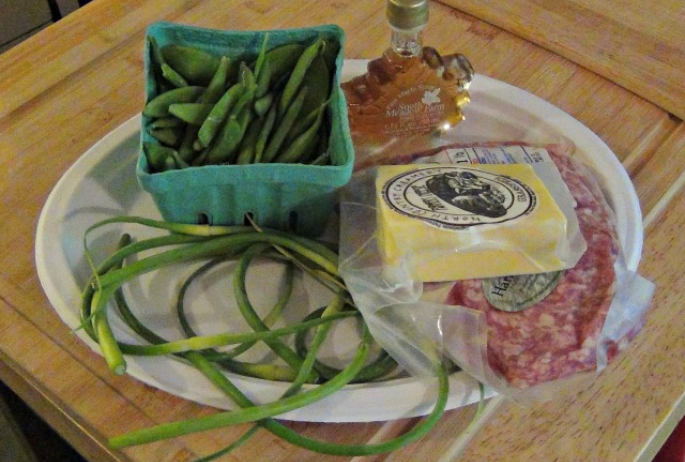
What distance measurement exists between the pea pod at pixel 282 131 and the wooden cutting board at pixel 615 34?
13.0 inches

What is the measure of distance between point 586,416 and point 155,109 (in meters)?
0.39

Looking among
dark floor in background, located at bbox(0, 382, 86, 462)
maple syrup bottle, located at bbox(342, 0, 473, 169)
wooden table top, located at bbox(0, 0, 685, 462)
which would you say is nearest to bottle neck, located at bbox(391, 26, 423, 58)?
maple syrup bottle, located at bbox(342, 0, 473, 169)

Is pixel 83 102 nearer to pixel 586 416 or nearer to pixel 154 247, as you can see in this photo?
pixel 154 247

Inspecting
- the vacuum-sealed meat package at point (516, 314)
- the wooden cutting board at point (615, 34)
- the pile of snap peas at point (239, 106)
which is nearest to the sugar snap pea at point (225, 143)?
the pile of snap peas at point (239, 106)

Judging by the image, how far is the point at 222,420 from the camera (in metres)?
0.46

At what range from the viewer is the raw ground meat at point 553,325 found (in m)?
0.49

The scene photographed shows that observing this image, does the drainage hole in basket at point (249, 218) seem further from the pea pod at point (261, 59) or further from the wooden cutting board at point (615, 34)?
the wooden cutting board at point (615, 34)

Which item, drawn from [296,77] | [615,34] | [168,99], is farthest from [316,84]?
[615,34]

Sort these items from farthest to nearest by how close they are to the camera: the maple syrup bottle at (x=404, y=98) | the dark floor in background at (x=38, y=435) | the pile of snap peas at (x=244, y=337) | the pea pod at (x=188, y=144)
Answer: the dark floor in background at (x=38, y=435) < the maple syrup bottle at (x=404, y=98) < the pea pod at (x=188, y=144) < the pile of snap peas at (x=244, y=337)

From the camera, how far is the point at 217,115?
0.55 metres

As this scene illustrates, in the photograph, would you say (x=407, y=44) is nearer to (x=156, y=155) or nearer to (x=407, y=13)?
(x=407, y=13)

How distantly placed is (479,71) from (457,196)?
0.27 m

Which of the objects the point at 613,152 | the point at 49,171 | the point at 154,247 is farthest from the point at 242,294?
the point at 613,152

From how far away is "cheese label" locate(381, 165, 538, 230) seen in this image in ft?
1.70
